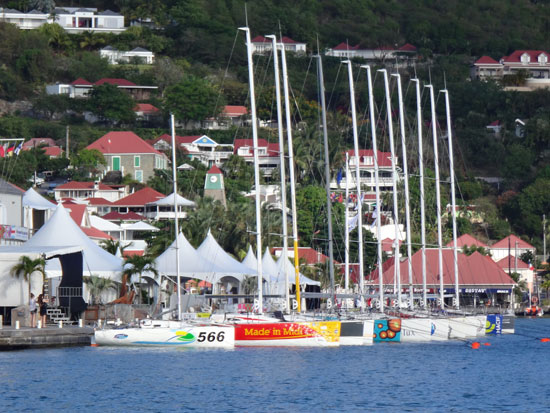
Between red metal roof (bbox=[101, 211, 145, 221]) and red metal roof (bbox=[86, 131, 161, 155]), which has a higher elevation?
red metal roof (bbox=[86, 131, 161, 155])

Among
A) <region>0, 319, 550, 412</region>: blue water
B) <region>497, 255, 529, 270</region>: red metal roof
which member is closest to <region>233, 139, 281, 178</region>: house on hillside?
<region>497, 255, 529, 270</region>: red metal roof

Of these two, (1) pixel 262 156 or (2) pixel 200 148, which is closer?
(1) pixel 262 156

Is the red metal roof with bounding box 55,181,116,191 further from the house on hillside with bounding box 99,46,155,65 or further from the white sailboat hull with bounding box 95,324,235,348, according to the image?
the white sailboat hull with bounding box 95,324,235,348

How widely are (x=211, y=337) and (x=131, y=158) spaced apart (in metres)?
92.2

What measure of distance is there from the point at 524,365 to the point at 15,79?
142014 mm

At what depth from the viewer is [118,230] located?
9794 cm

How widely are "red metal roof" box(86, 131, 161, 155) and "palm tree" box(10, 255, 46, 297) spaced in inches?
3476

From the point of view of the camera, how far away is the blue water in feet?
126

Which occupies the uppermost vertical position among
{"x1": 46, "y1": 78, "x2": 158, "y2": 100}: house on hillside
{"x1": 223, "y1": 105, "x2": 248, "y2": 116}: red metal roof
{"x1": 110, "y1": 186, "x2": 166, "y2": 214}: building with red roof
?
{"x1": 46, "y1": 78, "x2": 158, "y2": 100}: house on hillside

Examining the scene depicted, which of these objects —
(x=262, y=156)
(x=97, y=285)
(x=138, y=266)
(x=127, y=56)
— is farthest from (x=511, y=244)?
(x=127, y=56)

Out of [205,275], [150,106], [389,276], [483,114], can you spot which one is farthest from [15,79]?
[205,275]

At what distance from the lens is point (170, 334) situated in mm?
49781

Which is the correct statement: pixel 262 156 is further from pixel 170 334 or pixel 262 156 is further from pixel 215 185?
pixel 170 334

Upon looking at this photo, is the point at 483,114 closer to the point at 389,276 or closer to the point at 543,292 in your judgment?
the point at 543,292
